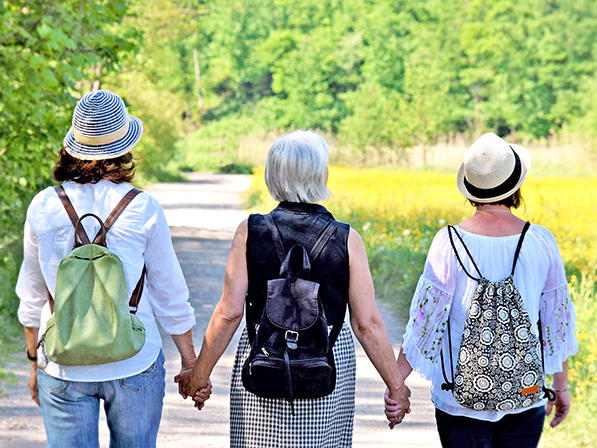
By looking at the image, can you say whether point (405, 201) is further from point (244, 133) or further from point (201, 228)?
point (244, 133)

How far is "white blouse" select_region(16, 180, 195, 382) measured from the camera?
292 cm

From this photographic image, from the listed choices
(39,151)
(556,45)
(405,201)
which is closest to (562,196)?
(405,201)

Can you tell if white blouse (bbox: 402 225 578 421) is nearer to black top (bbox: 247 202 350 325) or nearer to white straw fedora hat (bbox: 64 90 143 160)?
black top (bbox: 247 202 350 325)

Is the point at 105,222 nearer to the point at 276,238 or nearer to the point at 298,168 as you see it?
the point at 276,238

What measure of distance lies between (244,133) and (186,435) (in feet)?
179

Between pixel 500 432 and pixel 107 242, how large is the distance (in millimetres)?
1513

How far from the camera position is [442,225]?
12.4 metres

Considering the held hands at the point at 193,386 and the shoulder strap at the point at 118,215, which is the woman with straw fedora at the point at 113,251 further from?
the held hands at the point at 193,386

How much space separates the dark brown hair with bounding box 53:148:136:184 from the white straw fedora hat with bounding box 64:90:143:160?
19mm

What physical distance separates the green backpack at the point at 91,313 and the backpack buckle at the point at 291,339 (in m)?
0.49

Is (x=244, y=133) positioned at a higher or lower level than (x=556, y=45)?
lower

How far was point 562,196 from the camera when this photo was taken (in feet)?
49.1

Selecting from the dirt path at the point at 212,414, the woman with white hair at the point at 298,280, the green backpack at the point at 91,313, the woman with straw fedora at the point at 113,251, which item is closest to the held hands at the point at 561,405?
the woman with white hair at the point at 298,280

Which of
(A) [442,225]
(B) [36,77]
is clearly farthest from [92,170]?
(A) [442,225]
